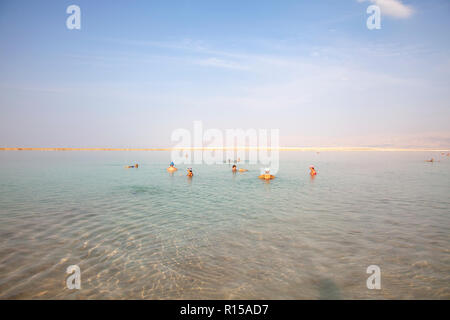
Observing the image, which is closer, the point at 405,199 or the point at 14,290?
the point at 14,290

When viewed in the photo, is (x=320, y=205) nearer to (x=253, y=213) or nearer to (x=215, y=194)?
(x=253, y=213)

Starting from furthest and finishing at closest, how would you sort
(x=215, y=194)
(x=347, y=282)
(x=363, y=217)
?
1. (x=215, y=194)
2. (x=363, y=217)
3. (x=347, y=282)

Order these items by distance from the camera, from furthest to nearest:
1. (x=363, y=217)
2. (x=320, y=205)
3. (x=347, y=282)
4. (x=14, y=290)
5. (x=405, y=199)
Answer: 1. (x=405, y=199)
2. (x=320, y=205)
3. (x=363, y=217)
4. (x=347, y=282)
5. (x=14, y=290)

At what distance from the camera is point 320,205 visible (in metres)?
18.2

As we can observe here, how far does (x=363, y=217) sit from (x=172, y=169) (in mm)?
35848
